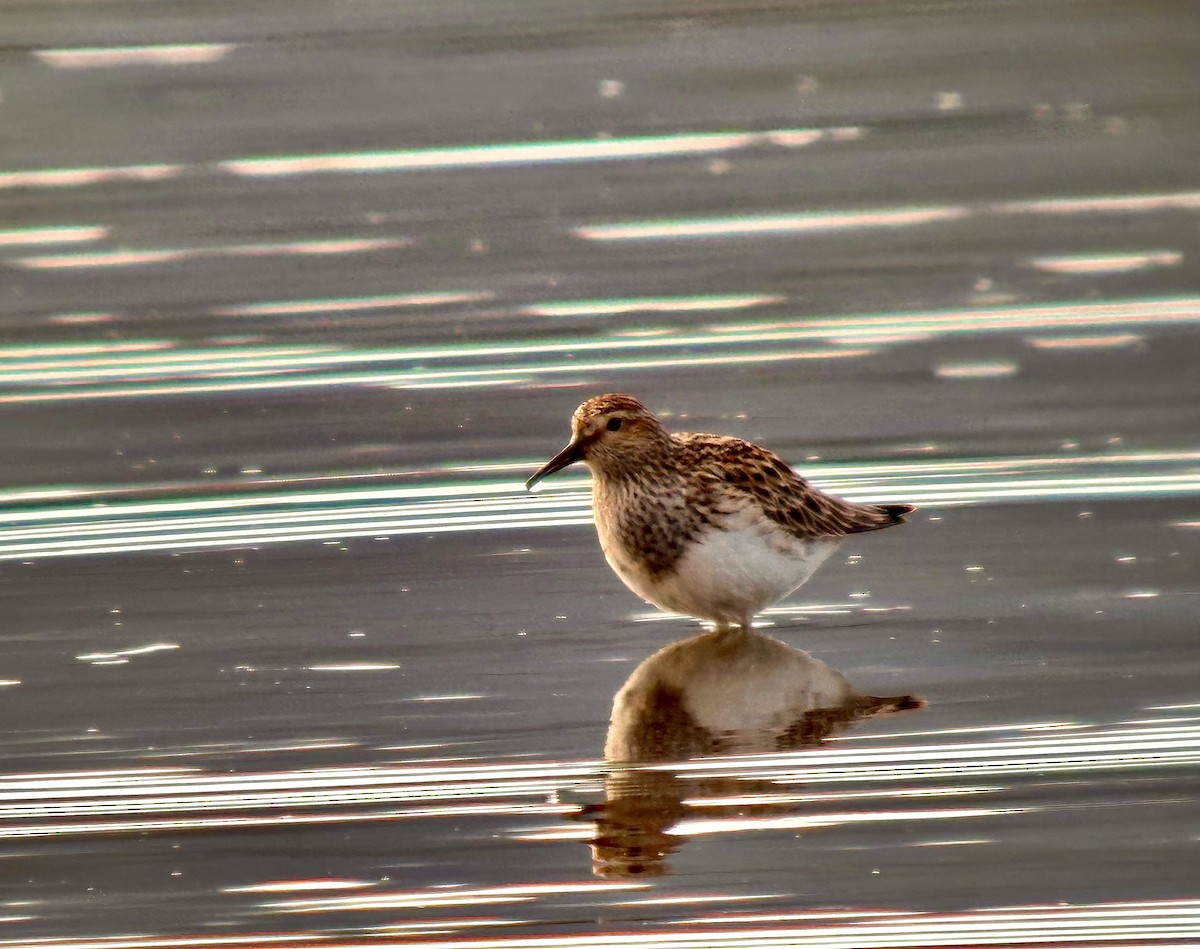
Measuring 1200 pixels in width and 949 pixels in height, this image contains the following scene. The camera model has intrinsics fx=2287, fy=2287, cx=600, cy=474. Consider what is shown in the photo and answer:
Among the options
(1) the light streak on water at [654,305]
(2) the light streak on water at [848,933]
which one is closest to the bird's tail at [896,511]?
(2) the light streak on water at [848,933]

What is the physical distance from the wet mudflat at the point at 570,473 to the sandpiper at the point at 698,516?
229 mm

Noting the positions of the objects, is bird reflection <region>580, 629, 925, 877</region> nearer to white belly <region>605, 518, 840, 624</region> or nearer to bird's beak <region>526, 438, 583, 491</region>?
white belly <region>605, 518, 840, 624</region>

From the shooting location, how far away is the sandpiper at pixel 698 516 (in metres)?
7.99

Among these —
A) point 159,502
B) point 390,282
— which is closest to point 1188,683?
point 159,502

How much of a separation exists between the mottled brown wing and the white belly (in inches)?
3.8

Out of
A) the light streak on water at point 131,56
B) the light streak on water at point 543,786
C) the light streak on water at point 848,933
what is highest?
the light streak on water at point 131,56

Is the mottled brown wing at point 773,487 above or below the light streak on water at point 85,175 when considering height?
below

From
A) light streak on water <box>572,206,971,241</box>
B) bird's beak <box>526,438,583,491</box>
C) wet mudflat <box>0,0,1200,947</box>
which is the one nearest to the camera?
wet mudflat <box>0,0,1200,947</box>

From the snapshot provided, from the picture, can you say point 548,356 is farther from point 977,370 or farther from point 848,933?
point 848,933

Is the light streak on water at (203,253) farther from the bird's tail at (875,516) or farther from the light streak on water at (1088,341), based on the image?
the bird's tail at (875,516)

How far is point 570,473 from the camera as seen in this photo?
1011 centimetres

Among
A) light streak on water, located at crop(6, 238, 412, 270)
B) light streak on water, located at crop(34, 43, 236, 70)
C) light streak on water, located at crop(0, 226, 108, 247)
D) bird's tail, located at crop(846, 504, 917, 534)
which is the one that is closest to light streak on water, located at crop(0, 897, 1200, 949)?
bird's tail, located at crop(846, 504, 917, 534)

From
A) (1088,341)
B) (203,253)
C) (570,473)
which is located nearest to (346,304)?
(203,253)

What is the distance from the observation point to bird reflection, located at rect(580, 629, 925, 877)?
6391 mm
